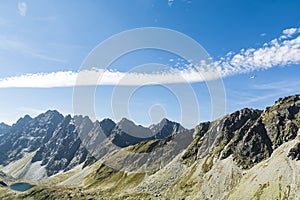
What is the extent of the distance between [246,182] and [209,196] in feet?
82.9

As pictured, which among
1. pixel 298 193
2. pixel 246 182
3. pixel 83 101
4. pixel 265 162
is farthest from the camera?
pixel 265 162

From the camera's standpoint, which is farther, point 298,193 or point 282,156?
point 282,156

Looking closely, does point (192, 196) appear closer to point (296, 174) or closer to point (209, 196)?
point (209, 196)

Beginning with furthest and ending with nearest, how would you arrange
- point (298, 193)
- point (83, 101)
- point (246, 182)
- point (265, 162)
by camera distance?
1. point (265, 162)
2. point (246, 182)
3. point (298, 193)
4. point (83, 101)

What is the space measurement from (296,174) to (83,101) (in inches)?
5076

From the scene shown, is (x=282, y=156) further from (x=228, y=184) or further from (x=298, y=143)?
(x=228, y=184)

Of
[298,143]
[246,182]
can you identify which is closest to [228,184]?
[246,182]

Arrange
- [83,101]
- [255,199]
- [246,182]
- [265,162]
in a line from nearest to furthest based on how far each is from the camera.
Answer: [83,101] < [255,199] < [246,182] < [265,162]

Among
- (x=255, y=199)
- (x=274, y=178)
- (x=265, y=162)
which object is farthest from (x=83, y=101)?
(x=265, y=162)

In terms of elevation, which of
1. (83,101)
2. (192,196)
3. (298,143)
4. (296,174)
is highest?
(83,101)

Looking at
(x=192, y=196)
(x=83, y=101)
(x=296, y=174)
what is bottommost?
(x=192, y=196)

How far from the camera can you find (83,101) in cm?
12156

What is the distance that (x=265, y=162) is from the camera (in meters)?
197

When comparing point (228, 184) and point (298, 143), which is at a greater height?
point (298, 143)
